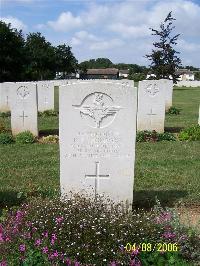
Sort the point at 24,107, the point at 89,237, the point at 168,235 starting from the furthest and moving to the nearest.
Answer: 1. the point at 24,107
2. the point at 168,235
3. the point at 89,237

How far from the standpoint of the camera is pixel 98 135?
589 centimetres

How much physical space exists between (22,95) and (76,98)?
27.3 ft

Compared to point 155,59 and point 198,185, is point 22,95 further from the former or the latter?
point 155,59

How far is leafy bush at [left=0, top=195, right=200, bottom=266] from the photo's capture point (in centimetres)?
440

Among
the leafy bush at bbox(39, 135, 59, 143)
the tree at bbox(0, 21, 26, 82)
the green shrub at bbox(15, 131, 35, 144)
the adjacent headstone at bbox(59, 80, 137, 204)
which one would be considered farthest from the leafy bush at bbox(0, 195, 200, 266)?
the tree at bbox(0, 21, 26, 82)

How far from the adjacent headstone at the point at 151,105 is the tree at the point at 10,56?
133 ft

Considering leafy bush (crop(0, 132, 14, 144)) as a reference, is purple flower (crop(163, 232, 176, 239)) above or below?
above

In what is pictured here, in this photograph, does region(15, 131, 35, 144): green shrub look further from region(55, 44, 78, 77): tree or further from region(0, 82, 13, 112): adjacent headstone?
region(55, 44, 78, 77): tree

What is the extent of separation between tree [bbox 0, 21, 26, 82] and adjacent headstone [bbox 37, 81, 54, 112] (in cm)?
3250

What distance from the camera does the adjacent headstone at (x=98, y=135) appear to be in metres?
5.78

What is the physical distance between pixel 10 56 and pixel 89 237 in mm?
53574

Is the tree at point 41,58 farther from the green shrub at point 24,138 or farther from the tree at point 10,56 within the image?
the green shrub at point 24,138

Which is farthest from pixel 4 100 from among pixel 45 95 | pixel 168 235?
pixel 168 235

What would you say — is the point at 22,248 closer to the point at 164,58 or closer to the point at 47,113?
the point at 47,113
